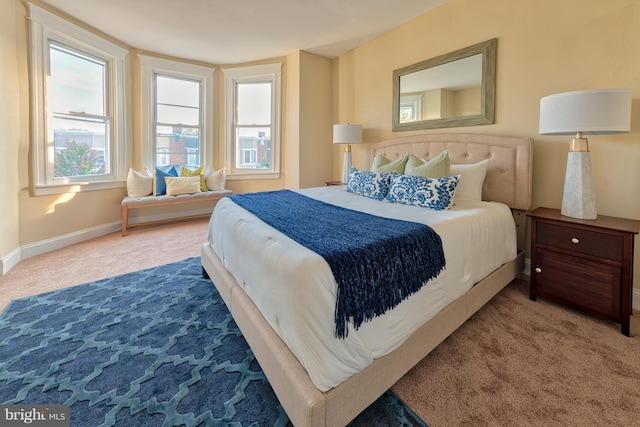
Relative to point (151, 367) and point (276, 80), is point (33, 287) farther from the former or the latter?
point (276, 80)

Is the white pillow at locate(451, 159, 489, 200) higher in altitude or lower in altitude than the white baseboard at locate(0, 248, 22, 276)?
higher

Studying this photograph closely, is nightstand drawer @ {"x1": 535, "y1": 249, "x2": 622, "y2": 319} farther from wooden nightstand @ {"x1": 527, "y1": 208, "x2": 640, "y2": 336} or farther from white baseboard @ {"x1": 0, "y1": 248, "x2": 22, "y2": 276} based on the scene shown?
white baseboard @ {"x1": 0, "y1": 248, "x2": 22, "y2": 276}

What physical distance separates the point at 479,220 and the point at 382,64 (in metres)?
2.84

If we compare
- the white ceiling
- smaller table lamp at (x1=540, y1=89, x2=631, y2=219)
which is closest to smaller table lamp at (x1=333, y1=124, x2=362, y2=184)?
the white ceiling

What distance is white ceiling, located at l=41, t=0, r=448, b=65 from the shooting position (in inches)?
123

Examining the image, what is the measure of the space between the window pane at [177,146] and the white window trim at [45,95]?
22.1 inches

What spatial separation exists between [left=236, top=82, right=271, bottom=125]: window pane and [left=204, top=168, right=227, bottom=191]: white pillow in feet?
3.34

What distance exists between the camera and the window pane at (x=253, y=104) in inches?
201

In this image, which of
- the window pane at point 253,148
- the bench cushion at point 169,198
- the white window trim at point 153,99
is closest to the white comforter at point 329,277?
the bench cushion at point 169,198

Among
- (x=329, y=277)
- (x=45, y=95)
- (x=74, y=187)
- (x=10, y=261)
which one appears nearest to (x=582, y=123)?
(x=329, y=277)

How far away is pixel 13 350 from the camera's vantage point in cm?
162

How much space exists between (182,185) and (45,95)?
5.95 feet

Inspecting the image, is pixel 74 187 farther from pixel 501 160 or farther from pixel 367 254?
pixel 501 160

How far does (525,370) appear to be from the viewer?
59.2 inches
